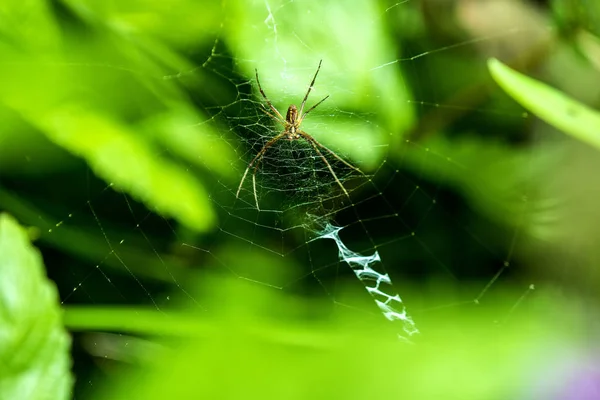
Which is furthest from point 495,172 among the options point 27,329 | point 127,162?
point 27,329

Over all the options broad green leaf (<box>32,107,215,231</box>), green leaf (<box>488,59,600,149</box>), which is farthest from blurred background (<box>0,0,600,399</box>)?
green leaf (<box>488,59,600,149</box>)

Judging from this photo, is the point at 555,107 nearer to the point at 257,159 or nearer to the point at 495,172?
the point at 495,172

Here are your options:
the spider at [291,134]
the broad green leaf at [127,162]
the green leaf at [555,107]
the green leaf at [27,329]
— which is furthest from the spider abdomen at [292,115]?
the green leaf at [27,329]

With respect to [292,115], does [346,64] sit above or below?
above

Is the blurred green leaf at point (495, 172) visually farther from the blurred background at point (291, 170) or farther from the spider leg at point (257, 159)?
the spider leg at point (257, 159)

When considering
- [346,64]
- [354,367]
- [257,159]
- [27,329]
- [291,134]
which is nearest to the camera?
[354,367]

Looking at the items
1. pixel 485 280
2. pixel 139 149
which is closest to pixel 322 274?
pixel 485 280
